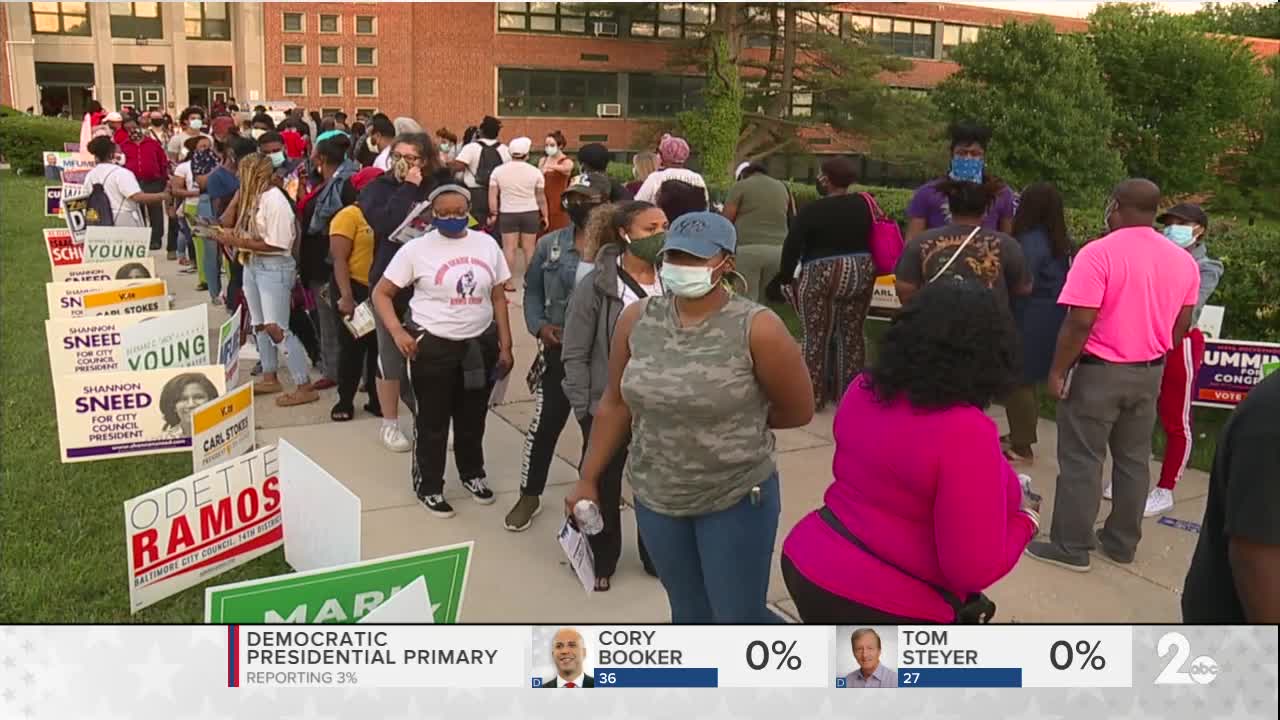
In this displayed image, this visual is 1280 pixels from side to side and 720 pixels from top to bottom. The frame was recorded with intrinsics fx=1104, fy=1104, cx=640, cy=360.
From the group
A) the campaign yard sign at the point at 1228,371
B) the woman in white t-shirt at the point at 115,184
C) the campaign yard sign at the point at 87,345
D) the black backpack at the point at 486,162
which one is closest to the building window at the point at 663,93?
the black backpack at the point at 486,162

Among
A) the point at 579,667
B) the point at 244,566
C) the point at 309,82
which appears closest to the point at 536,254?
the point at 244,566

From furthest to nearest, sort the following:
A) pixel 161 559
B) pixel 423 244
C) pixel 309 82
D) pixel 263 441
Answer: pixel 309 82, pixel 263 441, pixel 423 244, pixel 161 559

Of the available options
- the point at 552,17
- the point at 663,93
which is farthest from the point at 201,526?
the point at 663,93

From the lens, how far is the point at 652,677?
3.32 meters

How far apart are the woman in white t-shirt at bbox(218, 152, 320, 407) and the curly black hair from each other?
19.0 ft

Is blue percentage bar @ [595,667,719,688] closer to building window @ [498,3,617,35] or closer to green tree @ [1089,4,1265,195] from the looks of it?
building window @ [498,3,617,35]

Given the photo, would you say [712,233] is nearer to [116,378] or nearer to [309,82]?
[116,378]

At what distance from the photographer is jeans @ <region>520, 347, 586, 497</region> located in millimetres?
5387

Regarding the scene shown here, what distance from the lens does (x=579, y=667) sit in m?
3.31

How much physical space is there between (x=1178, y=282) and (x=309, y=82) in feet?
152

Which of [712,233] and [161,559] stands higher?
[712,233]

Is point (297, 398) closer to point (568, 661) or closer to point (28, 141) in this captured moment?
point (568, 661)

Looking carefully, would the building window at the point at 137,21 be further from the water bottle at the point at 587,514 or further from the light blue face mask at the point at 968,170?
the water bottle at the point at 587,514

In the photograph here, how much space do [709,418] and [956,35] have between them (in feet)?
179
